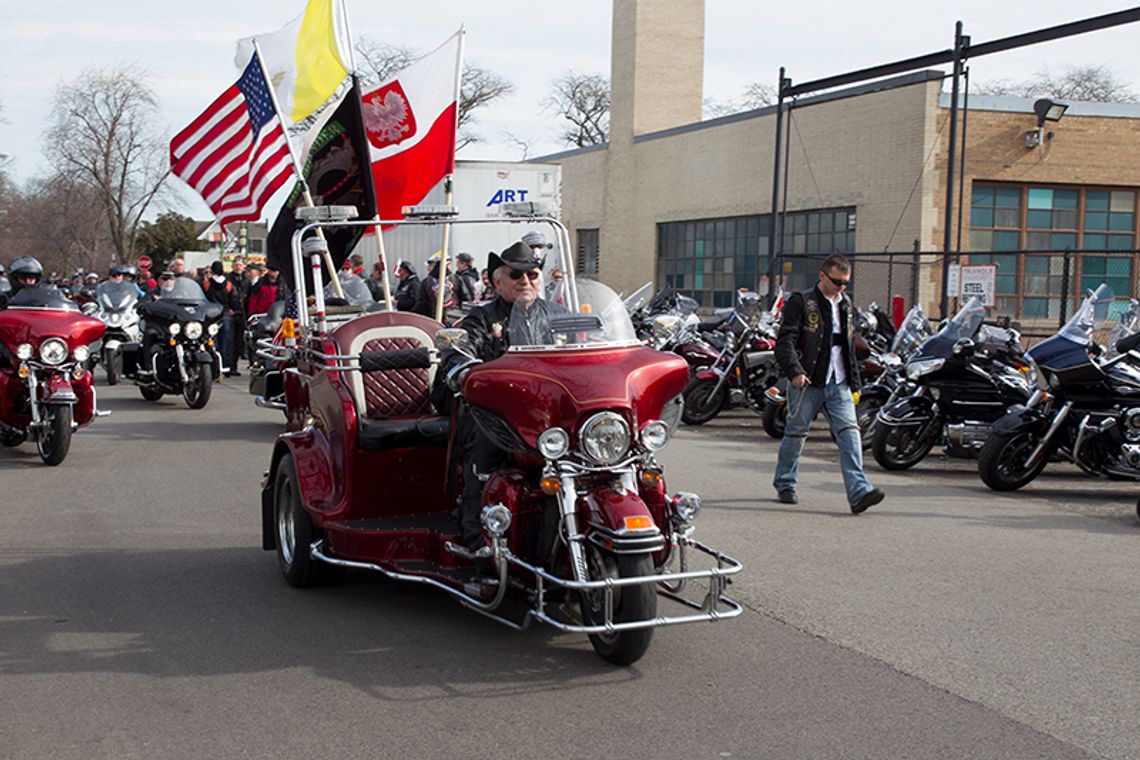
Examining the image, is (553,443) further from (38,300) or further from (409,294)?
(409,294)

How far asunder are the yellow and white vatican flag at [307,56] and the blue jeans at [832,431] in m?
4.58

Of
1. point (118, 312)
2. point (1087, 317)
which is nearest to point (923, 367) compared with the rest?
point (1087, 317)

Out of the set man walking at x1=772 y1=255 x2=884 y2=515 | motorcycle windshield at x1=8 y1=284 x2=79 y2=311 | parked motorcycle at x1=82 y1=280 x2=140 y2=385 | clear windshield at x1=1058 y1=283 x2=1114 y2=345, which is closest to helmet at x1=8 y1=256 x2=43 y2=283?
motorcycle windshield at x1=8 y1=284 x2=79 y2=311

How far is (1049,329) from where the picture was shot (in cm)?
2345

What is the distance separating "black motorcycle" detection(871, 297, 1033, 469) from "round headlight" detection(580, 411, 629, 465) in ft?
22.4

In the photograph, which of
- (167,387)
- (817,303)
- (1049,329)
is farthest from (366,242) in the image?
(817,303)

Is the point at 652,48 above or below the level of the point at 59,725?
above

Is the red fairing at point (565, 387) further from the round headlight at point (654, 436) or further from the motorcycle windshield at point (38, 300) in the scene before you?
the motorcycle windshield at point (38, 300)

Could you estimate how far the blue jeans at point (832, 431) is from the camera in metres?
9.42

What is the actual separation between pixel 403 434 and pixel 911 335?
8.53 metres

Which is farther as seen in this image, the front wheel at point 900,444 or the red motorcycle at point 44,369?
the front wheel at point 900,444

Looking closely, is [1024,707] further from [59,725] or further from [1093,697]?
[59,725]

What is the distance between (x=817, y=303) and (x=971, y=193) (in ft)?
58.9

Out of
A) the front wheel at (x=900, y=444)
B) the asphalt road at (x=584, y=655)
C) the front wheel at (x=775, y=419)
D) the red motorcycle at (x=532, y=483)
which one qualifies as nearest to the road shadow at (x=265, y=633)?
the asphalt road at (x=584, y=655)
